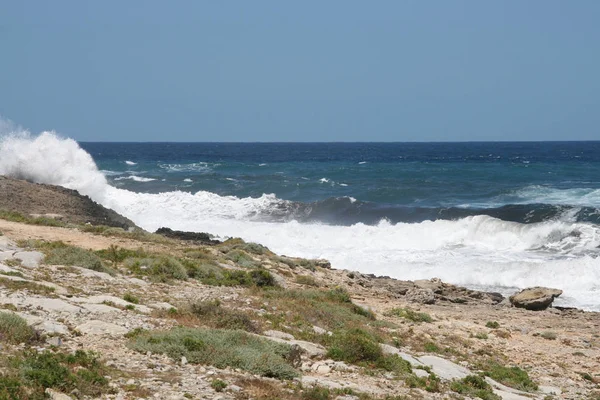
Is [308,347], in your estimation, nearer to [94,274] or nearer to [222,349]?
[222,349]

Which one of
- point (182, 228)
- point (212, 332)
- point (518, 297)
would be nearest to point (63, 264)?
point (212, 332)

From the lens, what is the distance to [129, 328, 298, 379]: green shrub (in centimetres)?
921

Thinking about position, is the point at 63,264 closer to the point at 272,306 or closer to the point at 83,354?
the point at 272,306

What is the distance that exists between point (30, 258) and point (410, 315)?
8180mm

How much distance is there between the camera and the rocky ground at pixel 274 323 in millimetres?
8820

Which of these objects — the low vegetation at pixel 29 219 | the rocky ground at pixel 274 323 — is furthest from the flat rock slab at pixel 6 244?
the low vegetation at pixel 29 219

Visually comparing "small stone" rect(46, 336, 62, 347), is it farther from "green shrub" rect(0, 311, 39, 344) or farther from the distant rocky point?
→ the distant rocky point

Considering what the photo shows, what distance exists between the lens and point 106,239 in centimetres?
2019

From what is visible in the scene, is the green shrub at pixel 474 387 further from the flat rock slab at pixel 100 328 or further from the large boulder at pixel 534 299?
the large boulder at pixel 534 299

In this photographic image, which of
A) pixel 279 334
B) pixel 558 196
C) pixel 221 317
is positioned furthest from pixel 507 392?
pixel 558 196

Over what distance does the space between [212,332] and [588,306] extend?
15.1 metres

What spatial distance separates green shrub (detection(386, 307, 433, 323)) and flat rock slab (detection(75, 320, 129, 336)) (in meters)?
7.57

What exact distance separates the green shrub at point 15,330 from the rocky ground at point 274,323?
0.17 ft

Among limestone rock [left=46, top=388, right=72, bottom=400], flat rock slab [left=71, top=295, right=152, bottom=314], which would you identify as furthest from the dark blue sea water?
limestone rock [left=46, top=388, right=72, bottom=400]
